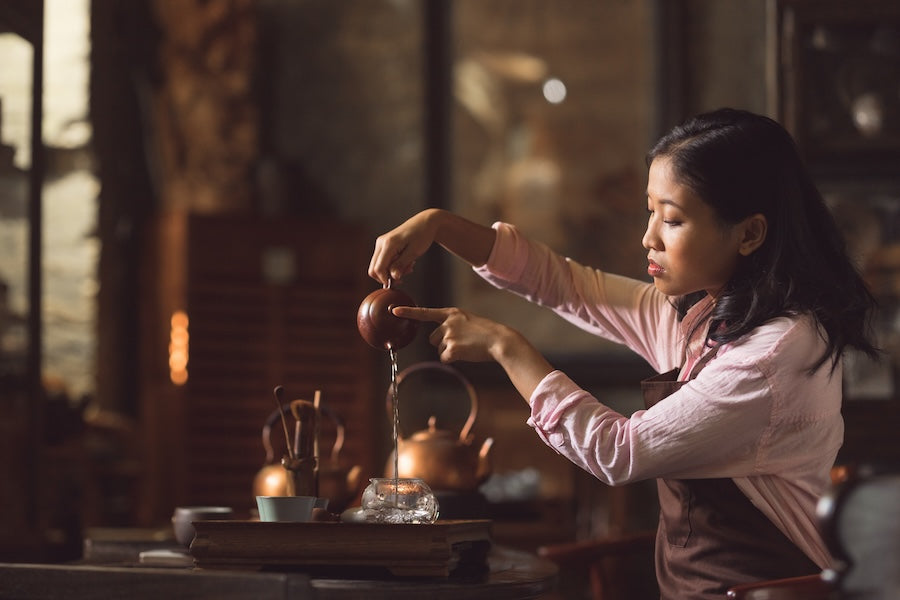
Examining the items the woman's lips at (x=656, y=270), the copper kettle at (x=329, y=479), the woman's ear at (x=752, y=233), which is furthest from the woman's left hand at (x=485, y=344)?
the copper kettle at (x=329, y=479)

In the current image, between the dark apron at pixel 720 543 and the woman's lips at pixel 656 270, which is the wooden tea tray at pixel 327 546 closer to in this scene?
the dark apron at pixel 720 543

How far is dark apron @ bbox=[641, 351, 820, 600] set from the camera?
6.56ft

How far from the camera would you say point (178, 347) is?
6.29 m

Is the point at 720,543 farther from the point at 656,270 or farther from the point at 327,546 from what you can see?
the point at 327,546

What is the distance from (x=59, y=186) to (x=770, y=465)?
525cm

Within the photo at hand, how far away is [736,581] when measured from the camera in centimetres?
200

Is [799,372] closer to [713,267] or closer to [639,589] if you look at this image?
[713,267]

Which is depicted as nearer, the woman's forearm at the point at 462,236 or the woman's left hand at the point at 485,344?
the woman's left hand at the point at 485,344

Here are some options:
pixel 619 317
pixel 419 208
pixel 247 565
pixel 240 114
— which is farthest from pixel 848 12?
pixel 247 565

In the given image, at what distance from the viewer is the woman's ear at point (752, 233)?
2.07m

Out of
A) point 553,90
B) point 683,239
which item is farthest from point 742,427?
point 553,90

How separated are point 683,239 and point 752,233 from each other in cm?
13

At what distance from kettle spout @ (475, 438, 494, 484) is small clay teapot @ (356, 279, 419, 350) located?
2.13ft

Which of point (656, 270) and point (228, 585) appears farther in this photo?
point (656, 270)
